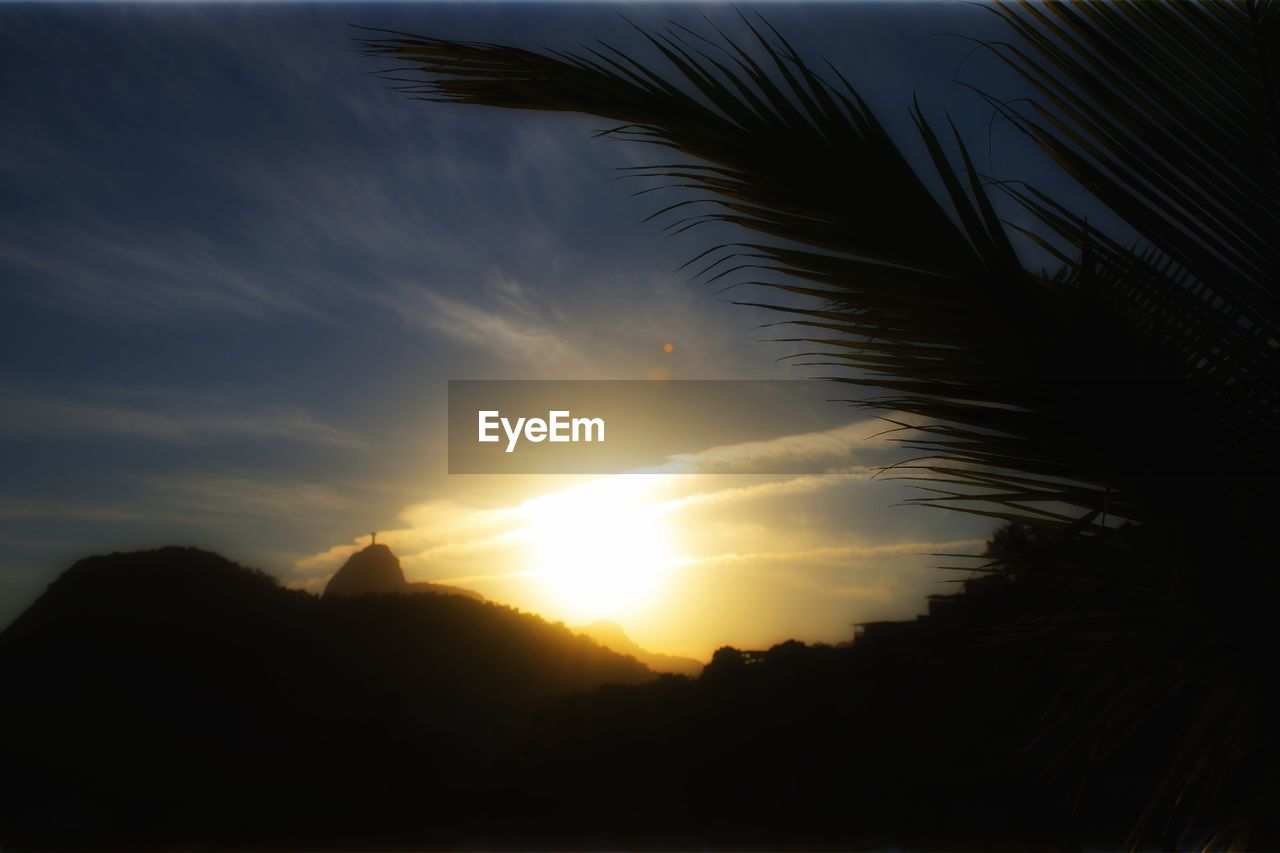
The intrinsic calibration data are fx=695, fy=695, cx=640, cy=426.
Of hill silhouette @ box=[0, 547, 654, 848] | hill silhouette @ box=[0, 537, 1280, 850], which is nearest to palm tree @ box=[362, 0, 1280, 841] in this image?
hill silhouette @ box=[0, 537, 1280, 850]

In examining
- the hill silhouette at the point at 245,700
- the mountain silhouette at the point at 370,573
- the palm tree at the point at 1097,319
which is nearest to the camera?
the palm tree at the point at 1097,319

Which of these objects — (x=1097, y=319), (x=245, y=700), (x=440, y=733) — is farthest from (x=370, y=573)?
(x=1097, y=319)

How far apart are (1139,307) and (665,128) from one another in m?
0.78

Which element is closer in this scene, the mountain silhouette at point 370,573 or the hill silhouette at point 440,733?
the hill silhouette at point 440,733

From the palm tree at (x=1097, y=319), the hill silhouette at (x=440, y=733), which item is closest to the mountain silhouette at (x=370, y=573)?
the hill silhouette at (x=440, y=733)

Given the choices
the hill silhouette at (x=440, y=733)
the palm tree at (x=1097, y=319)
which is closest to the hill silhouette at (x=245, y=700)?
the hill silhouette at (x=440, y=733)

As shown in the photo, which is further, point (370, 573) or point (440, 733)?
point (370, 573)

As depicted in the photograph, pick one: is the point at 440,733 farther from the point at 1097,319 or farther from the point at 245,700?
the point at 1097,319

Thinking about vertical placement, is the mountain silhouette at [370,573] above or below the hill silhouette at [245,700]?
above

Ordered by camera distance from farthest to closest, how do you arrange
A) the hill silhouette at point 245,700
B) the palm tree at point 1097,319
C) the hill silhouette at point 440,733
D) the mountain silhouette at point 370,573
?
Result: the mountain silhouette at point 370,573 < the hill silhouette at point 245,700 < the hill silhouette at point 440,733 < the palm tree at point 1097,319

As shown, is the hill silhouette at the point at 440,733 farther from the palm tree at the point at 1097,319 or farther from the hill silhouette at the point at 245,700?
the palm tree at the point at 1097,319

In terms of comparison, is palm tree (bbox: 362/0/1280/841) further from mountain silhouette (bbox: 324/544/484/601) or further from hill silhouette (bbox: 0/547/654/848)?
mountain silhouette (bbox: 324/544/484/601)

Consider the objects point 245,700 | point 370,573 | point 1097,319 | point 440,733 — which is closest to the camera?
point 1097,319

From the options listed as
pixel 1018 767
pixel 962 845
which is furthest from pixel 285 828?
pixel 1018 767
